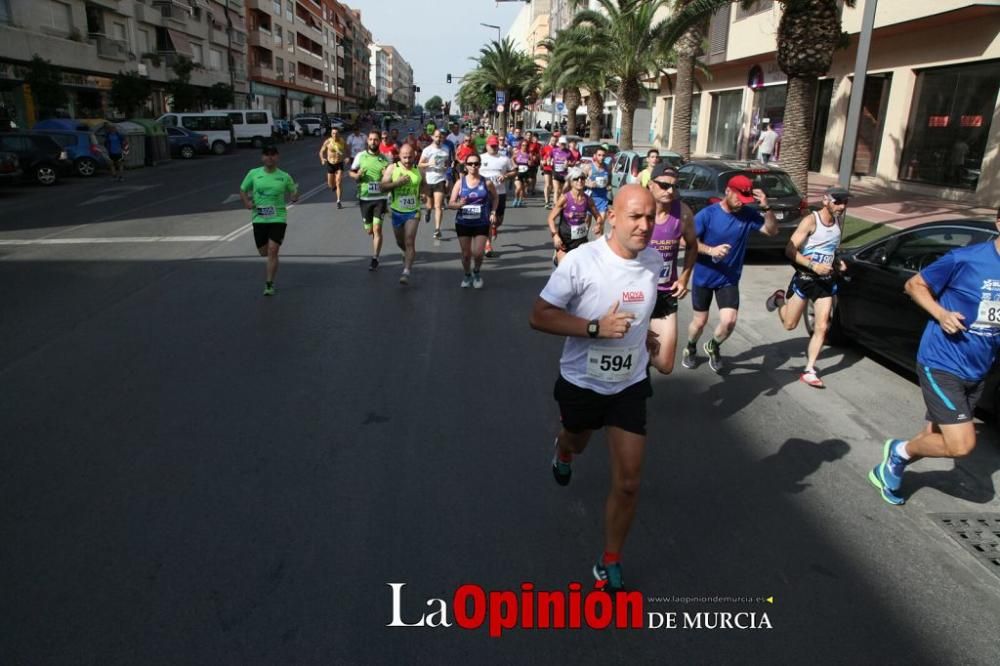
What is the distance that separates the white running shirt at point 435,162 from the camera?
1252cm

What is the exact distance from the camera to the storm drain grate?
148 inches

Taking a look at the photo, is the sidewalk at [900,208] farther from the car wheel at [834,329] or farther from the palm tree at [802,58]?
the car wheel at [834,329]

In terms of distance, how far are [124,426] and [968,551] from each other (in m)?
5.23

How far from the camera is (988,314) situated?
3852 mm

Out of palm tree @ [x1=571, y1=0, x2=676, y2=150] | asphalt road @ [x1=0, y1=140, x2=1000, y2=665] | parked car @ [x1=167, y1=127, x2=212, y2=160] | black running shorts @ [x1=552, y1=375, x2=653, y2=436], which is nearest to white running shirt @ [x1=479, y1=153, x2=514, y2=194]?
asphalt road @ [x1=0, y1=140, x2=1000, y2=665]

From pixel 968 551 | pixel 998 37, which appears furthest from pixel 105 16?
pixel 968 551

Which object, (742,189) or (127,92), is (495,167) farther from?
(127,92)

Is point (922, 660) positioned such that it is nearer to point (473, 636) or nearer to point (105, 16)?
point (473, 636)

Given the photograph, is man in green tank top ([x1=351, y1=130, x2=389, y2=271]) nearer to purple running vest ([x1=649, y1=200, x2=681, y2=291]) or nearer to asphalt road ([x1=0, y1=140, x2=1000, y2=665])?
asphalt road ([x1=0, y1=140, x2=1000, y2=665])

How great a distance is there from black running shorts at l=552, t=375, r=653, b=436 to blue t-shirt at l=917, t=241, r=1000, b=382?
1807 mm

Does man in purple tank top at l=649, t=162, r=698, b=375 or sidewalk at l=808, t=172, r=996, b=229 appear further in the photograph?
sidewalk at l=808, t=172, r=996, b=229

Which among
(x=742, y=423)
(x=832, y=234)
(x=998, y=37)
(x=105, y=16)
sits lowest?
(x=742, y=423)

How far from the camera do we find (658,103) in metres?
44.2

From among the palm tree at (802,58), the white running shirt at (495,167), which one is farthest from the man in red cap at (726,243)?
the palm tree at (802,58)
